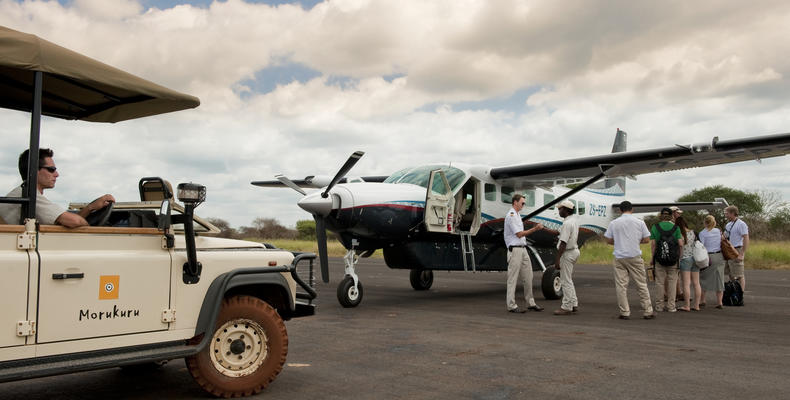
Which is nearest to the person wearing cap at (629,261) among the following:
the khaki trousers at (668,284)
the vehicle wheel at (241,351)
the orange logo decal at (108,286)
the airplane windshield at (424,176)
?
the khaki trousers at (668,284)

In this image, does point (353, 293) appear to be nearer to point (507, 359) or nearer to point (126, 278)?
point (507, 359)

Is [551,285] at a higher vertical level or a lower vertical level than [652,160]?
lower

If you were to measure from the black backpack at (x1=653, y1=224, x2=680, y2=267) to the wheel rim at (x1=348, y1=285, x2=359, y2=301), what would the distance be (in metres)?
5.43

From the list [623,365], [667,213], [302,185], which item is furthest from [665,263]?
[302,185]

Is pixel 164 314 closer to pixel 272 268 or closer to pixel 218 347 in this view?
pixel 218 347

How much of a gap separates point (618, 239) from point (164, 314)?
7529 millimetres

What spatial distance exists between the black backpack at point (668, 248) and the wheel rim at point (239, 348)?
24.7ft

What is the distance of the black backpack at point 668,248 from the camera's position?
9992mm

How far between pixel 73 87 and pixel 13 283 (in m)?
1.84

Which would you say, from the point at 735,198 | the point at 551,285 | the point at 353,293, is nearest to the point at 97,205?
the point at 353,293

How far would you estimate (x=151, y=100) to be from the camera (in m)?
4.98

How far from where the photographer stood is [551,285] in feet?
42.2

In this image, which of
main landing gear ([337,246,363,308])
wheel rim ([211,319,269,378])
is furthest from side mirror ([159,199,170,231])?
main landing gear ([337,246,363,308])

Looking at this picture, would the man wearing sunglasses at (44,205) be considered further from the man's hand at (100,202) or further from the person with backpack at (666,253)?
the person with backpack at (666,253)
